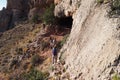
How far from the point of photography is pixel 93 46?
13.8 metres

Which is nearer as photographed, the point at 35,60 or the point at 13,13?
the point at 35,60

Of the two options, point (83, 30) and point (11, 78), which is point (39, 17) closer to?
point (11, 78)

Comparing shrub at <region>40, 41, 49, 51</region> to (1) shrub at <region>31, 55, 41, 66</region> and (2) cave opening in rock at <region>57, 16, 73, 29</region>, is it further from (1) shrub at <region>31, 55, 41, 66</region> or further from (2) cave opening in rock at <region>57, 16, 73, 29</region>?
(2) cave opening in rock at <region>57, 16, 73, 29</region>

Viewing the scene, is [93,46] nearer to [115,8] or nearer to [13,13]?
[115,8]

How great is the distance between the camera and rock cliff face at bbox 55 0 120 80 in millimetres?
12102

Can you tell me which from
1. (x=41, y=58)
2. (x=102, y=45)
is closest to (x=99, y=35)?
(x=102, y=45)

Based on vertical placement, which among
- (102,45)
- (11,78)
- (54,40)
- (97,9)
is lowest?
(11,78)

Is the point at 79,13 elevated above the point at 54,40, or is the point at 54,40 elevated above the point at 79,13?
the point at 79,13

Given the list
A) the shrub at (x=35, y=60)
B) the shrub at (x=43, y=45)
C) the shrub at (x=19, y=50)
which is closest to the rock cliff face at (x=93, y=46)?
the shrub at (x=35, y=60)

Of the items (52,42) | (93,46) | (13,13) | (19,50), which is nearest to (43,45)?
(52,42)

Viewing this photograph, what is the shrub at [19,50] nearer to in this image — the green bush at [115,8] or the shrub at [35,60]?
the shrub at [35,60]

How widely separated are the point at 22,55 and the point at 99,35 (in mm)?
12352

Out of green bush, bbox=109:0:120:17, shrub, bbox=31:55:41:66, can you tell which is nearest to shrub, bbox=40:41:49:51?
shrub, bbox=31:55:41:66

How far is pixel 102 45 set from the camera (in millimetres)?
13031
